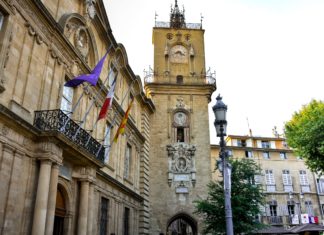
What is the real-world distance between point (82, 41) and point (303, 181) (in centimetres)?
3208

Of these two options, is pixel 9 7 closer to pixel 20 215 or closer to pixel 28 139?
pixel 28 139

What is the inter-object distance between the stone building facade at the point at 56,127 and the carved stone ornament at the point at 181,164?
550cm

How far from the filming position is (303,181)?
128 feet

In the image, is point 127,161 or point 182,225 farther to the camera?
point 182,225

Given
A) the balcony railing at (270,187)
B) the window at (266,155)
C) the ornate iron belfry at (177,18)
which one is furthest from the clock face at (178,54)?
the balcony railing at (270,187)

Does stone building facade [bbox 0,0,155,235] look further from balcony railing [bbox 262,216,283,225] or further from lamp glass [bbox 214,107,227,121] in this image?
balcony railing [bbox 262,216,283,225]

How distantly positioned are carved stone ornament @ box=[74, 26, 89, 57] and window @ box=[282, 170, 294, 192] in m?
29.9

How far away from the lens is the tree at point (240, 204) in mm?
18458

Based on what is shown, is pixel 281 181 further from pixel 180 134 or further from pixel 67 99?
pixel 67 99

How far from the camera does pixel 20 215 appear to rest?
1034 cm

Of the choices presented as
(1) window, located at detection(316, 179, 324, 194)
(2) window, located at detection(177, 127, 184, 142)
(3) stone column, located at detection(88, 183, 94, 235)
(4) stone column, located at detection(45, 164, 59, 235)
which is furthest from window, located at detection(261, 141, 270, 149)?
(4) stone column, located at detection(45, 164, 59, 235)

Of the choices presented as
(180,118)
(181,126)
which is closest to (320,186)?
(181,126)

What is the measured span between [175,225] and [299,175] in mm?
18552

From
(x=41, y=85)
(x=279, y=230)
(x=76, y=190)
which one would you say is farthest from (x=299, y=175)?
(x=41, y=85)
